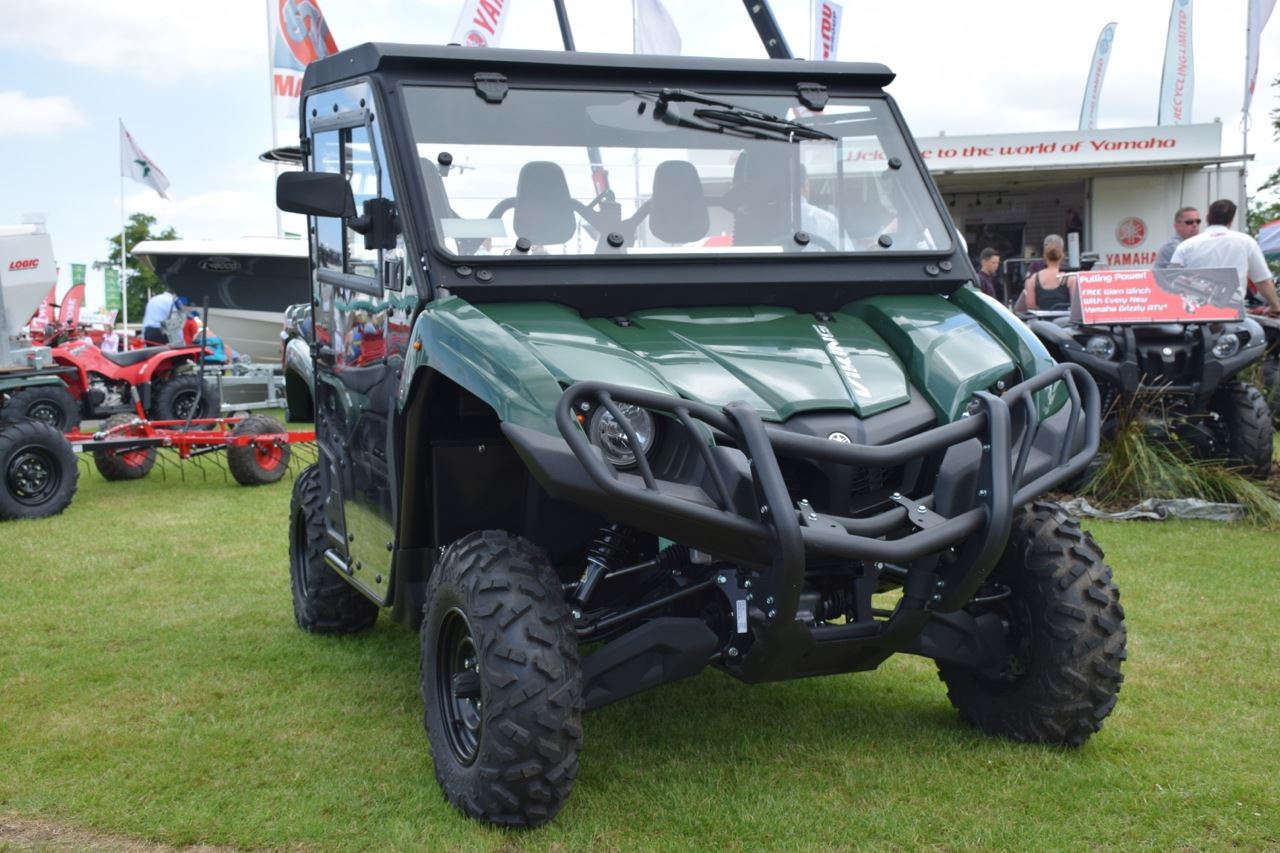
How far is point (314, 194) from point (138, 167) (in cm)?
2019

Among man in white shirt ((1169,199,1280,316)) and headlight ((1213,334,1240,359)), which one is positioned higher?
man in white shirt ((1169,199,1280,316))

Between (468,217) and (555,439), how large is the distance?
3.81ft

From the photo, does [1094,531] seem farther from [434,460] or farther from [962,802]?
[434,460]

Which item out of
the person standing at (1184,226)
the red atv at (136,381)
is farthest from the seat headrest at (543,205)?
the red atv at (136,381)

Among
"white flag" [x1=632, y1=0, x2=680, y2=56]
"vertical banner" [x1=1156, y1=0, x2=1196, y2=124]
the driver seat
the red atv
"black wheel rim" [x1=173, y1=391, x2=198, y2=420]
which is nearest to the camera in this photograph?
"white flag" [x1=632, y1=0, x2=680, y2=56]

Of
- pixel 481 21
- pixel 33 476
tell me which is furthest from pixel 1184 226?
pixel 33 476

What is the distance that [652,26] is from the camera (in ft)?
42.7

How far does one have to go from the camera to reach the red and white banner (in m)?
8.70

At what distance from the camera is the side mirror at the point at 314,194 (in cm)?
434

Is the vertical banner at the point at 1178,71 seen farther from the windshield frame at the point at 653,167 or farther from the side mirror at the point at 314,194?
the side mirror at the point at 314,194

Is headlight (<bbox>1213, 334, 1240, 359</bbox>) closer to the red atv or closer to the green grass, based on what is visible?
the green grass

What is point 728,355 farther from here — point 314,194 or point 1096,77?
point 1096,77

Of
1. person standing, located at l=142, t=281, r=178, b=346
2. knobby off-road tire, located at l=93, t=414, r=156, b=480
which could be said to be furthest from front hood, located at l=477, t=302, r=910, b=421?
person standing, located at l=142, t=281, r=178, b=346

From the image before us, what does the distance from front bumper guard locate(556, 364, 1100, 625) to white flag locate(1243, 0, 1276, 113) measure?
16154 mm
